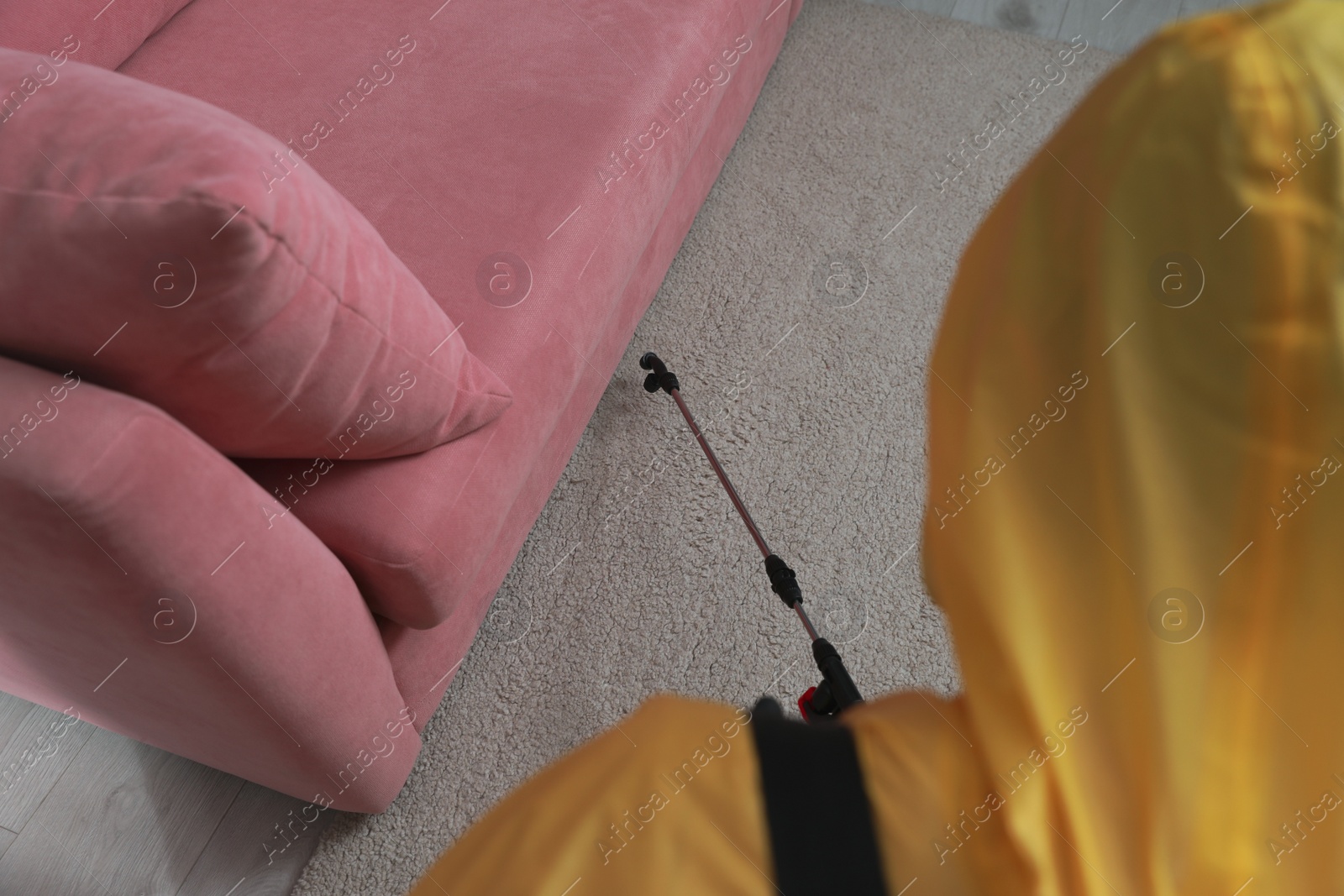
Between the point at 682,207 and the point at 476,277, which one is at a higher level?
the point at 682,207

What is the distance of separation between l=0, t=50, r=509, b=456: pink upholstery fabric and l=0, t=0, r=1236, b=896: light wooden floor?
65 cm

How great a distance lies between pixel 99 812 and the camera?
1241mm

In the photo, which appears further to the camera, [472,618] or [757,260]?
[757,260]

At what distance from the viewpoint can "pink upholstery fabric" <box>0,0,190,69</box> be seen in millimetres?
1221

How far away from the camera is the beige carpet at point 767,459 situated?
132cm

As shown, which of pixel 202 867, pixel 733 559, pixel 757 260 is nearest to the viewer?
pixel 202 867

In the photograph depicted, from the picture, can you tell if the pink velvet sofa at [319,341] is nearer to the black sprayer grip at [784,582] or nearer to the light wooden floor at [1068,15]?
the black sprayer grip at [784,582]

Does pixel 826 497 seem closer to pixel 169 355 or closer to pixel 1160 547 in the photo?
pixel 169 355

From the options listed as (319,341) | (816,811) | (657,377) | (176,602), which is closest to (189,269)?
(319,341)

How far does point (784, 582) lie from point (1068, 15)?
6.12 ft

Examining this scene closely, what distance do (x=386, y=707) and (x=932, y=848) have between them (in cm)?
87

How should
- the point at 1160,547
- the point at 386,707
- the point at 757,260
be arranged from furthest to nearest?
the point at 757,260 < the point at 386,707 < the point at 1160,547

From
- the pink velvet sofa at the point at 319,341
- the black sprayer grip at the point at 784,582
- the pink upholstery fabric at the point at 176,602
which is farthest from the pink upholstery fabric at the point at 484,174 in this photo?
the black sprayer grip at the point at 784,582

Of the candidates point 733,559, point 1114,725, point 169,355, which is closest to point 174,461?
point 169,355
